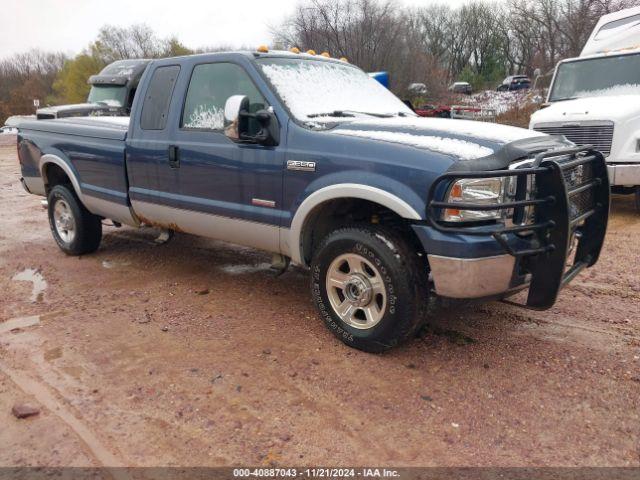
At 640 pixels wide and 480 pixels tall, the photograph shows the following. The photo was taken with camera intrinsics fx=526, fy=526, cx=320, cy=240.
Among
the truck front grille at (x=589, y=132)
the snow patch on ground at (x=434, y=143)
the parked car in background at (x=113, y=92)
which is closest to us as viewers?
the snow patch on ground at (x=434, y=143)

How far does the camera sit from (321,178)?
353cm

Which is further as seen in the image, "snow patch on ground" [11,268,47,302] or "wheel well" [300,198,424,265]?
"snow patch on ground" [11,268,47,302]

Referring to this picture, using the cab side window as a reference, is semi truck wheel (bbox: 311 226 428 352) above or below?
below

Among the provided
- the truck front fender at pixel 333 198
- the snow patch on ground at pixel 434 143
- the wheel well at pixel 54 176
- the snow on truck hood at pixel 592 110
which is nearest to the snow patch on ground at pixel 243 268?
the truck front fender at pixel 333 198

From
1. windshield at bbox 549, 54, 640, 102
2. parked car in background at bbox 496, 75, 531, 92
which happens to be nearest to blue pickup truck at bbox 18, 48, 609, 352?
windshield at bbox 549, 54, 640, 102

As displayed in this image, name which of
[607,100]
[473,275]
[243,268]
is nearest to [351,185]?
[473,275]

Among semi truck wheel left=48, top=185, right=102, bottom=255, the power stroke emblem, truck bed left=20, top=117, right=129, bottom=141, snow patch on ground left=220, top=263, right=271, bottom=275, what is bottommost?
snow patch on ground left=220, top=263, right=271, bottom=275

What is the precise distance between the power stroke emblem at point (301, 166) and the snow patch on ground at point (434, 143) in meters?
0.29

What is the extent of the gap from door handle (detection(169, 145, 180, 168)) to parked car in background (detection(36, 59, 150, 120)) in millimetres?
7869

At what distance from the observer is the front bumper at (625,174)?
7031 mm

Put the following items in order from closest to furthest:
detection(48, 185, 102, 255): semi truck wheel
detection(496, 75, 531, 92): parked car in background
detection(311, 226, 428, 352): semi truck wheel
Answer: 1. detection(311, 226, 428, 352): semi truck wheel
2. detection(48, 185, 102, 255): semi truck wheel
3. detection(496, 75, 531, 92): parked car in background

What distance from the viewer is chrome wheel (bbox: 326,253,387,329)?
3434mm

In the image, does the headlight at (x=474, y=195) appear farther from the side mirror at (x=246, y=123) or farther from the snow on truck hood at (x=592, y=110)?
the snow on truck hood at (x=592, y=110)

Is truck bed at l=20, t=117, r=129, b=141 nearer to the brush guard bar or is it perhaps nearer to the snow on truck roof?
the brush guard bar
